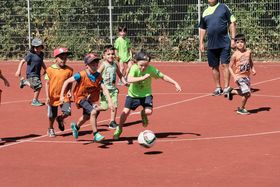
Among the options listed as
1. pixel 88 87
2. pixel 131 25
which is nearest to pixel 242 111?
pixel 88 87

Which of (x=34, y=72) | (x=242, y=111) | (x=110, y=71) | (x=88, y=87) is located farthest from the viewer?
(x=34, y=72)

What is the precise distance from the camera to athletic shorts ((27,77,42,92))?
59.6 ft

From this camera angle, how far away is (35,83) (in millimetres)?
18219

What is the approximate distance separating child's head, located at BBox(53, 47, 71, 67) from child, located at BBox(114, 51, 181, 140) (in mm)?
1330

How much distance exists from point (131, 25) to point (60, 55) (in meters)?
18.1

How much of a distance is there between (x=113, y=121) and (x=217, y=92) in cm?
520

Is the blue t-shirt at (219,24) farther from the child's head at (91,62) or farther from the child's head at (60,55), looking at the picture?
the child's head at (91,62)

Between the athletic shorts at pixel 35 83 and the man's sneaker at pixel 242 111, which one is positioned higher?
the athletic shorts at pixel 35 83

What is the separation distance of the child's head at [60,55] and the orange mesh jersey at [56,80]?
10 cm

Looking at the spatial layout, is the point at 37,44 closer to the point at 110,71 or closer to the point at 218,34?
the point at 110,71

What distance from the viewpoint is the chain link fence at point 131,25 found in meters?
28.8

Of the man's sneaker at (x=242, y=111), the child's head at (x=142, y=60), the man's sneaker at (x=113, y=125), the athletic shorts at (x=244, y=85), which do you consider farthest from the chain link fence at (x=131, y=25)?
the child's head at (x=142, y=60)

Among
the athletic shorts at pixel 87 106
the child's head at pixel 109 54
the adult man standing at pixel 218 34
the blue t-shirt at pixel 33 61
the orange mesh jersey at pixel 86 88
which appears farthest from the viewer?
the adult man standing at pixel 218 34

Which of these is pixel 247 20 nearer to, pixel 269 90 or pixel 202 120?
pixel 269 90
